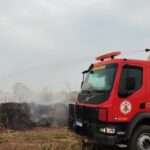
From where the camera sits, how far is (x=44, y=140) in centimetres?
1224

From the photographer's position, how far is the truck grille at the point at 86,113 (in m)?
9.63

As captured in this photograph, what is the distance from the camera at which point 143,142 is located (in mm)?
9891

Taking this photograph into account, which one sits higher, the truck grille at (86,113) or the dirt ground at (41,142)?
the truck grille at (86,113)

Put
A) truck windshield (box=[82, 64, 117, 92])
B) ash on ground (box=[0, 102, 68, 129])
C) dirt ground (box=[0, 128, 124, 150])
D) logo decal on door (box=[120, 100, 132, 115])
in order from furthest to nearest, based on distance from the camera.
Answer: ash on ground (box=[0, 102, 68, 129]) < dirt ground (box=[0, 128, 124, 150]) < truck windshield (box=[82, 64, 117, 92]) < logo decal on door (box=[120, 100, 132, 115])

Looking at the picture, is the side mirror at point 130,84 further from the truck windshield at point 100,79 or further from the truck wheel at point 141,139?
the truck wheel at point 141,139

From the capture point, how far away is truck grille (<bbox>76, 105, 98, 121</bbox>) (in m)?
Answer: 9.63

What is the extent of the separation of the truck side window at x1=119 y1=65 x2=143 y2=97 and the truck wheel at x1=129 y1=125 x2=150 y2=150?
1.03 meters

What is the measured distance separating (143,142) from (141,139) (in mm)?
114

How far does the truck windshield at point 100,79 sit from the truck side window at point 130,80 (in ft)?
0.88

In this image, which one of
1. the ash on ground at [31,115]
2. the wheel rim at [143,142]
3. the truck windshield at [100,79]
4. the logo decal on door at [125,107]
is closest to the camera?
the logo decal on door at [125,107]

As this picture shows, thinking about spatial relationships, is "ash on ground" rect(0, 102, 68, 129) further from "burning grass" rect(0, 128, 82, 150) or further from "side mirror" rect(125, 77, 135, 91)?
"side mirror" rect(125, 77, 135, 91)

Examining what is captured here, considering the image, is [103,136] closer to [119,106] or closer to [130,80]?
[119,106]

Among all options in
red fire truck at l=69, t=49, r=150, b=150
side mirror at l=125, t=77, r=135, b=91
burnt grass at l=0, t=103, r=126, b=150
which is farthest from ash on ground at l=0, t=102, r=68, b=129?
side mirror at l=125, t=77, r=135, b=91

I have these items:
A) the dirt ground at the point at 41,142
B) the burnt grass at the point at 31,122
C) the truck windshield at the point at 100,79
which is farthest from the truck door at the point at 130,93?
the burnt grass at the point at 31,122
